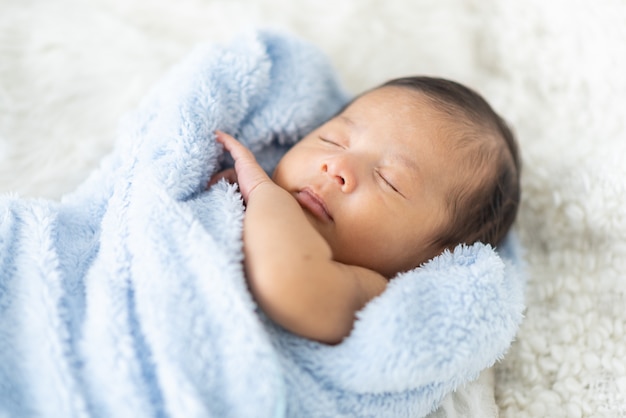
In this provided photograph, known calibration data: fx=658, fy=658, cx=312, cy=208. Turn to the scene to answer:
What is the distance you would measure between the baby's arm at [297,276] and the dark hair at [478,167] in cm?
24

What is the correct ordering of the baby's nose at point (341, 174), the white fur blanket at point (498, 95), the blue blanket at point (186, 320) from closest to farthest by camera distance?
the blue blanket at point (186, 320) < the baby's nose at point (341, 174) < the white fur blanket at point (498, 95)

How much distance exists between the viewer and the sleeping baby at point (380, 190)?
96 centimetres

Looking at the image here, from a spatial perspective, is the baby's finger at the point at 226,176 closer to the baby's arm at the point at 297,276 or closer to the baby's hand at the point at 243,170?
the baby's hand at the point at 243,170

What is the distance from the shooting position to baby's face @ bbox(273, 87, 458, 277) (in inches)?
41.8

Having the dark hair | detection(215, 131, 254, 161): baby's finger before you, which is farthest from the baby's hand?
the dark hair

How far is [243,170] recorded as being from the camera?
111 cm

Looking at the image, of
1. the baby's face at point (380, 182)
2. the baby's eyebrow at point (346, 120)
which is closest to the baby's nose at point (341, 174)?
the baby's face at point (380, 182)

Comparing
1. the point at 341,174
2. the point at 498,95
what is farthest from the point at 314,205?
the point at 498,95

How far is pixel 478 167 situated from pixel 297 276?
0.43m

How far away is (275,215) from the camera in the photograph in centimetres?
97

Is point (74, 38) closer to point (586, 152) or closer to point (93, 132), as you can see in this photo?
point (93, 132)

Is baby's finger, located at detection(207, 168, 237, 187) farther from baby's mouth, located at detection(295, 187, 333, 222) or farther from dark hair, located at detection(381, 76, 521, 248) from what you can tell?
dark hair, located at detection(381, 76, 521, 248)

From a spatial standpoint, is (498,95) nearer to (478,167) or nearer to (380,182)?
(478,167)

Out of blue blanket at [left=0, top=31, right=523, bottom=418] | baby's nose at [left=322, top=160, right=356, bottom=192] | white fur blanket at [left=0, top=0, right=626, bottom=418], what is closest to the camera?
blue blanket at [left=0, top=31, right=523, bottom=418]
